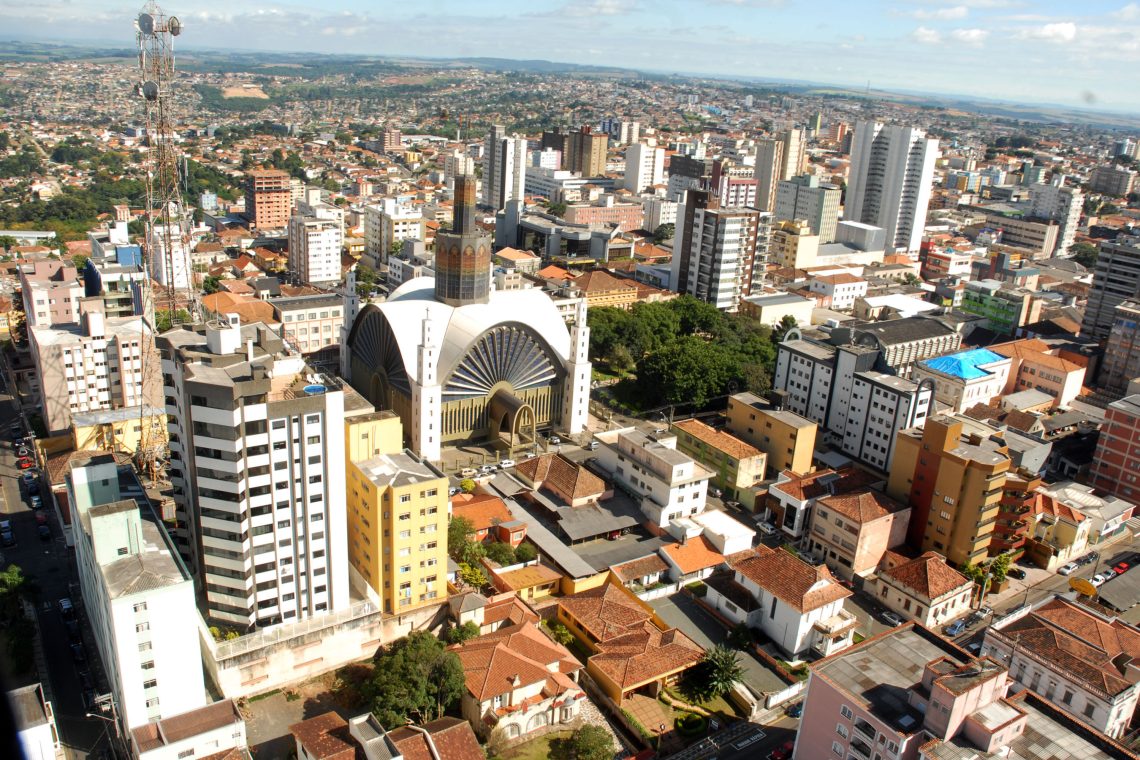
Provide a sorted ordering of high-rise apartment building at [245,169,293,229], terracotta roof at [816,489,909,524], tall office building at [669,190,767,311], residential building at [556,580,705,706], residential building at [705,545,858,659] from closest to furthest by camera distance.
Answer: residential building at [556,580,705,706] → residential building at [705,545,858,659] → terracotta roof at [816,489,909,524] → tall office building at [669,190,767,311] → high-rise apartment building at [245,169,293,229]

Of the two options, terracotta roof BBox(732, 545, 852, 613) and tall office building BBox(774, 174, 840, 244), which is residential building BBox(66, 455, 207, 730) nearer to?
terracotta roof BBox(732, 545, 852, 613)

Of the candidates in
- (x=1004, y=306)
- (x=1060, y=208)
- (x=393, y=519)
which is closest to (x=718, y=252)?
(x=1004, y=306)

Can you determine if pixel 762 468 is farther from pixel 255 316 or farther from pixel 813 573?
pixel 255 316

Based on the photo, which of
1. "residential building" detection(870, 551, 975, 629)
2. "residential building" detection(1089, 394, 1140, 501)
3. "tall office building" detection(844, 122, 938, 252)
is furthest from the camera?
"tall office building" detection(844, 122, 938, 252)

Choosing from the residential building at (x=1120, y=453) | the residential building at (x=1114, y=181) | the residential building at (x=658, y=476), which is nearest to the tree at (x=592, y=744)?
the residential building at (x=658, y=476)

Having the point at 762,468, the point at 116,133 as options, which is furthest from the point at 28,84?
the point at 762,468

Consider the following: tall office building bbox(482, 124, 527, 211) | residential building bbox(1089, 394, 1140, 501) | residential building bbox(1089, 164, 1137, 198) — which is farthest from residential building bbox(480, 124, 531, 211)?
residential building bbox(1089, 164, 1137, 198)
